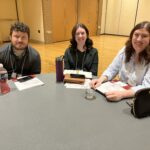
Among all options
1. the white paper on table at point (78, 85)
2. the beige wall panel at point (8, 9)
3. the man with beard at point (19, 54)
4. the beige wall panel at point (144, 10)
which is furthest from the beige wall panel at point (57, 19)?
the white paper on table at point (78, 85)

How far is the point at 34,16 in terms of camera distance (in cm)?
573

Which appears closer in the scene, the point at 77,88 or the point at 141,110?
the point at 141,110

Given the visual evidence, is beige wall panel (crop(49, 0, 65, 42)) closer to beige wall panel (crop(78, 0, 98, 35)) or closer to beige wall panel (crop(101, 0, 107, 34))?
beige wall panel (crop(78, 0, 98, 35))

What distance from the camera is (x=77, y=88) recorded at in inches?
55.8

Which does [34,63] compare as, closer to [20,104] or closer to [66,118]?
[20,104]

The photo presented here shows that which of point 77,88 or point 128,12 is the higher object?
point 128,12

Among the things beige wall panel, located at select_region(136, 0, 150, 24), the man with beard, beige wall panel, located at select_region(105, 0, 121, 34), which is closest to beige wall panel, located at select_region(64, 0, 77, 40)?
beige wall panel, located at select_region(105, 0, 121, 34)

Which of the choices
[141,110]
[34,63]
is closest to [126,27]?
[34,63]

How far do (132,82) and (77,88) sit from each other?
49cm

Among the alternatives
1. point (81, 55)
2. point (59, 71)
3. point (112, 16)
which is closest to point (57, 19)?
point (112, 16)

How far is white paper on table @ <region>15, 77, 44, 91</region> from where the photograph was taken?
1407 mm

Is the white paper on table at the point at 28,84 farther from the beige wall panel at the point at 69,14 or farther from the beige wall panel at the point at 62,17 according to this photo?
the beige wall panel at the point at 69,14

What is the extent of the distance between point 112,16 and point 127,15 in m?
0.69

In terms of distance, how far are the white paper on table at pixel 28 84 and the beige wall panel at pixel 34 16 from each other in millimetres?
4448
